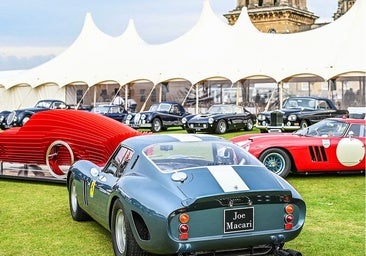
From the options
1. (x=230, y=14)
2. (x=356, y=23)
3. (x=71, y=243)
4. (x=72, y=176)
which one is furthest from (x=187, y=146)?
(x=230, y=14)

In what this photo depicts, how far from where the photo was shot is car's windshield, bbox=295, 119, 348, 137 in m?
11.8

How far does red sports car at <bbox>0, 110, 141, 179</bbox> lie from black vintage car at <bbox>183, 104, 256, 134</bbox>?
1409 centimetres

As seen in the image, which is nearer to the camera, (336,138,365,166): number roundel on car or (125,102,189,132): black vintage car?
(336,138,365,166): number roundel on car

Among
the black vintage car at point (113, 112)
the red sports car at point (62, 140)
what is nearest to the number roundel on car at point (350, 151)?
the red sports car at point (62, 140)

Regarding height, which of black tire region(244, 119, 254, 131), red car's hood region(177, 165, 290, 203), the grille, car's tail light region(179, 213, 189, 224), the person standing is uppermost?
red car's hood region(177, 165, 290, 203)

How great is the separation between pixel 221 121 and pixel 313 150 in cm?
1408

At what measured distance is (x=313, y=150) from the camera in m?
11.4

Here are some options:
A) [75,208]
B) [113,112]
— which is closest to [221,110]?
[113,112]

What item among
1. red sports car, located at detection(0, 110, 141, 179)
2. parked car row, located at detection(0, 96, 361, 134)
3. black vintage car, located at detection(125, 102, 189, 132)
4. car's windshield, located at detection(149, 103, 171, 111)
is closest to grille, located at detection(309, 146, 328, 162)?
red sports car, located at detection(0, 110, 141, 179)

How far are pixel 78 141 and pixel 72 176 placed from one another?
8.88 ft

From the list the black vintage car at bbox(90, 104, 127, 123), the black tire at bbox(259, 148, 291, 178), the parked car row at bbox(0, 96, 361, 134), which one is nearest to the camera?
the black tire at bbox(259, 148, 291, 178)

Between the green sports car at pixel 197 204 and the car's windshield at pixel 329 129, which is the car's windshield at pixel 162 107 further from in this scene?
the green sports car at pixel 197 204

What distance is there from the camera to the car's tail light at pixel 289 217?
213 inches

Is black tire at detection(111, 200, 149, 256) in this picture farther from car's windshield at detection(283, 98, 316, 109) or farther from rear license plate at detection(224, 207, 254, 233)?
car's windshield at detection(283, 98, 316, 109)
